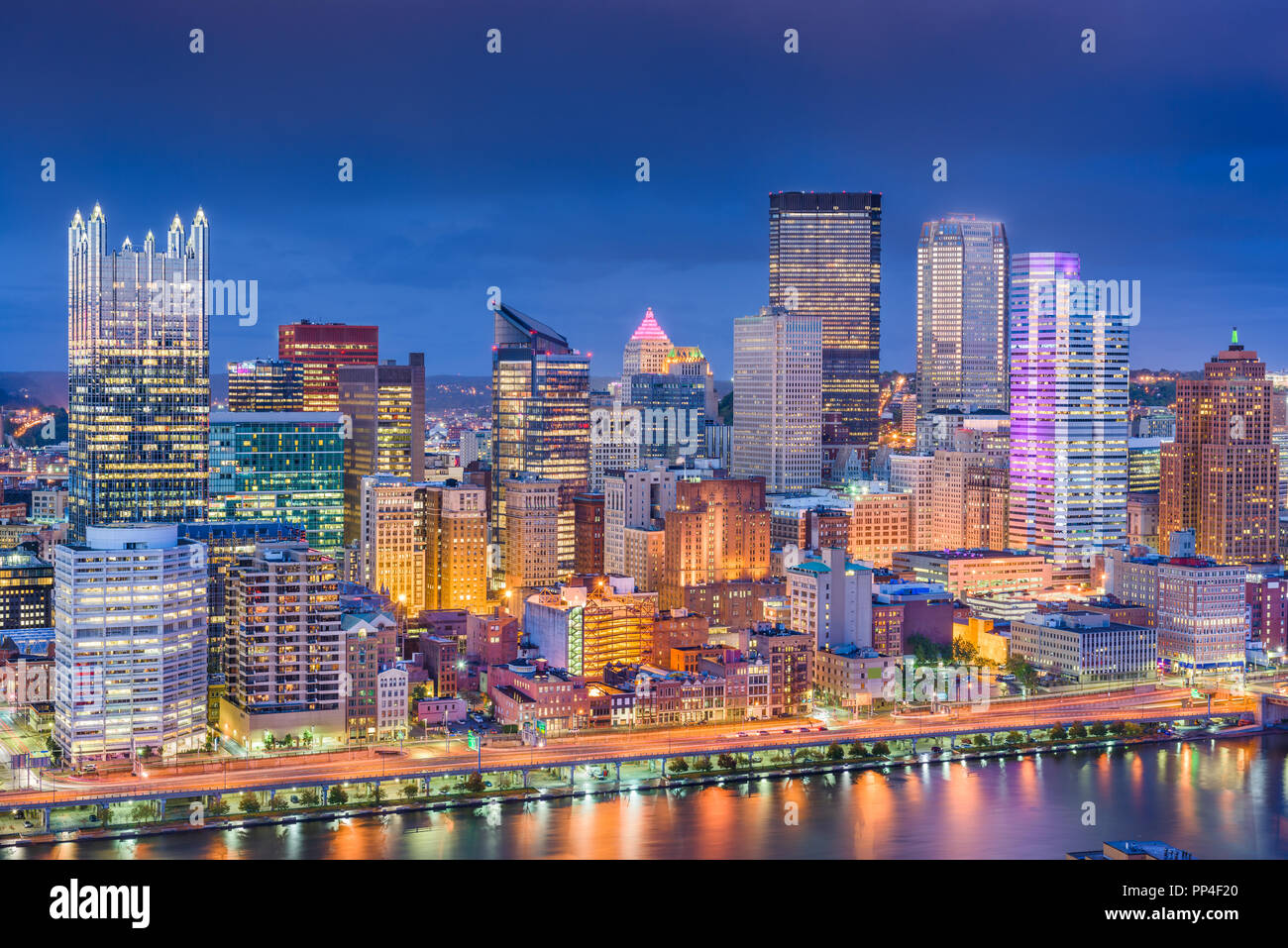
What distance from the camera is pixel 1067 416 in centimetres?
2636

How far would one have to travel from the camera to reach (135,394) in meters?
20.4

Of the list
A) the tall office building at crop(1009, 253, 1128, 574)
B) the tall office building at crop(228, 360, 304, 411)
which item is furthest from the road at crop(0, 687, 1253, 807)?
the tall office building at crop(228, 360, 304, 411)

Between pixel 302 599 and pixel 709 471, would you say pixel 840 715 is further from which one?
pixel 709 471

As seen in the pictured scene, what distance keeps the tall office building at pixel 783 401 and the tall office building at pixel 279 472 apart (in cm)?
1134

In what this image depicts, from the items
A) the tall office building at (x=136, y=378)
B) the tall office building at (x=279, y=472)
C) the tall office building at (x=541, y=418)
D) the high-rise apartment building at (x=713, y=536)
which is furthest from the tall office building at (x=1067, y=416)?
the tall office building at (x=136, y=378)

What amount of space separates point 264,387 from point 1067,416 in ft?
51.5

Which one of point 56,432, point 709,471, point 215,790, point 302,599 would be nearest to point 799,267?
point 709,471

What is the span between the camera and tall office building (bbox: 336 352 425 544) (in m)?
27.7

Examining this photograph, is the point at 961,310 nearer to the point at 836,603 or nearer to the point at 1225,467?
the point at 1225,467

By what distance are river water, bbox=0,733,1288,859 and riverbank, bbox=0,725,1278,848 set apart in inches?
4.7

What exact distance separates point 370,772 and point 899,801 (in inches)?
185

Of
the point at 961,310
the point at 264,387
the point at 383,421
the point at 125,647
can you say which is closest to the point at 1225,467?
the point at 383,421
